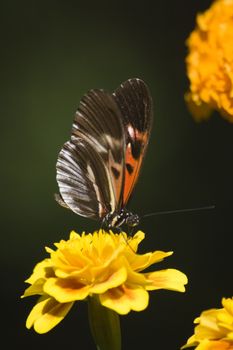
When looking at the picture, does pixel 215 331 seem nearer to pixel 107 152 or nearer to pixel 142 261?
pixel 142 261

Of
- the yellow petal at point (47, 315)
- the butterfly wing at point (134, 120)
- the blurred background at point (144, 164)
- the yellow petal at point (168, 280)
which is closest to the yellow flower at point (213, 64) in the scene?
the butterfly wing at point (134, 120)

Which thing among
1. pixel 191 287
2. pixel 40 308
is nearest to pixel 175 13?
→ pixel 191 287

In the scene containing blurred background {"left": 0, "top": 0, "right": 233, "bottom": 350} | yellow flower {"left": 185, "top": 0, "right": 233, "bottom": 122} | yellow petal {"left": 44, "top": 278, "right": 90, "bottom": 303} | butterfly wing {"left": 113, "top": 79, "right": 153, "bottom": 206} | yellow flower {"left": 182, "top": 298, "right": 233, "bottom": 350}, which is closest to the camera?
yellow flower {"left": 182, "top": 298, "right": 233, "bottom": 350}

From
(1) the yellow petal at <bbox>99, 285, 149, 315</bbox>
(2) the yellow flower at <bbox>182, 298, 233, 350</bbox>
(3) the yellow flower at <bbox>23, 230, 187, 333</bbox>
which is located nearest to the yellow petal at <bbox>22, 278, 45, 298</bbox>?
(3) the yellow flower at <bbox>23, 230, 187, 333</bbox>

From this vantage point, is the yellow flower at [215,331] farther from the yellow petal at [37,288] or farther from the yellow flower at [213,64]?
the yellow flower at [213,64]

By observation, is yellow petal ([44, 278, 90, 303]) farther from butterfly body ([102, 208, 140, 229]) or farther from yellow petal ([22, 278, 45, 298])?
butterfly body ([102, 208, 140, 229])

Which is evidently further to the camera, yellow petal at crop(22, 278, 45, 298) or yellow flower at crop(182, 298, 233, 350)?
yellow petal at crop(22, 278, 45, 298)

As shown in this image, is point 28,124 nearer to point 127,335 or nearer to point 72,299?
point 127,335
